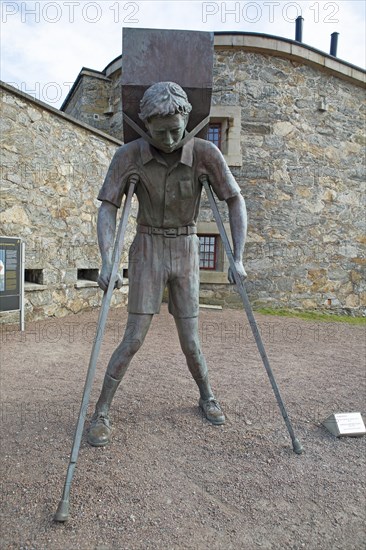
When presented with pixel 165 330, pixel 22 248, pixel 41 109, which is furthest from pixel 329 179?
pixel 22 248

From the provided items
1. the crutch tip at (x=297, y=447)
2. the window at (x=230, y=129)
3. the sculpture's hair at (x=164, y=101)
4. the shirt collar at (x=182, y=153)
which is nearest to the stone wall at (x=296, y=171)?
the window at (x=230, y=129)

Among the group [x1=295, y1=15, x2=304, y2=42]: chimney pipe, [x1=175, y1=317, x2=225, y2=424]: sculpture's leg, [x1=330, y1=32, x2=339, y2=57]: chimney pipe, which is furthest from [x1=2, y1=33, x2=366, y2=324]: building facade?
A: [x1=175, y1=317, x2=225, y2=424]: sculpture's leg

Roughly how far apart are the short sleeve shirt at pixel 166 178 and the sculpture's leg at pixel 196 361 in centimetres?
69

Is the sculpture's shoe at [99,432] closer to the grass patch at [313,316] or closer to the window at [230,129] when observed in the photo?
the grass patch at [313,316]

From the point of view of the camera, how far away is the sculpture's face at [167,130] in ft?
6.64

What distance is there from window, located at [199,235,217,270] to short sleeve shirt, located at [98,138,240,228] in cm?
604

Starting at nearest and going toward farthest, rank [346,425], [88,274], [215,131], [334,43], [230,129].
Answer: [346,425] → [88,274] → [230,129] → [215,131] → [334,43]

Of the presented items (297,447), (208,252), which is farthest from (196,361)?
(208,252)

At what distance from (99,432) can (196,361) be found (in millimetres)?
781

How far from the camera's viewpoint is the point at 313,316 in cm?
802

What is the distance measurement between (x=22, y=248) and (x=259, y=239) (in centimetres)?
476

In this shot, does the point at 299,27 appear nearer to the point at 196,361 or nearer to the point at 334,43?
the point at 334,43

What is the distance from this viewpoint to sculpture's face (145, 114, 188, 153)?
2.03 meters

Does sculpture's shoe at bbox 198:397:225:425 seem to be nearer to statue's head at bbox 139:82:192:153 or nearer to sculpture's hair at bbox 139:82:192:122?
statue's head at bbox 139:82:192:153
